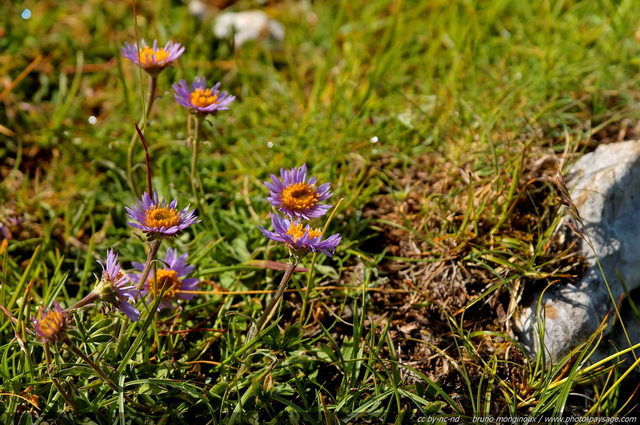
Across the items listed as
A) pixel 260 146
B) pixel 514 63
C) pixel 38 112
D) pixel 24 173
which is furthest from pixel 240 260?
pixel 514 63

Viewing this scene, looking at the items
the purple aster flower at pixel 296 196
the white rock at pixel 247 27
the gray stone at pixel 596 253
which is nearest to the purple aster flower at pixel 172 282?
the purple aster flower at pixel 296 196

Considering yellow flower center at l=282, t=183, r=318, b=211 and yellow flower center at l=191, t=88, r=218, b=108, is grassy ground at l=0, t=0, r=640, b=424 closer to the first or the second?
yellow flower center at l=191, t=88, r=218, b=108

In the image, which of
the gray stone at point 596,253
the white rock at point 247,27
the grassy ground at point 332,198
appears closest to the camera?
the grassy ground at point 332,198

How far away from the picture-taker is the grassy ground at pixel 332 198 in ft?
5.98

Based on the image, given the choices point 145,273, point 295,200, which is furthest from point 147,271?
point 295,200

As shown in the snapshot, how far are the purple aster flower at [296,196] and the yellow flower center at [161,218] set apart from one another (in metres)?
0.30

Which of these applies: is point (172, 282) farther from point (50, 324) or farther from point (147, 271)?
point (50, 324)

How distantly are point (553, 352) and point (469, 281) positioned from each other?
0.35 metres

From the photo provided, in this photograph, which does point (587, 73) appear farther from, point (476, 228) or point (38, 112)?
point (38, 112)

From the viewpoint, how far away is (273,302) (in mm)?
1737

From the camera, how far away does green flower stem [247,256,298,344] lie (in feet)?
5.49

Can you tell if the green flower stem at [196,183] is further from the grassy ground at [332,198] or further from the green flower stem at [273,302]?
the green flower stem at [273,302]

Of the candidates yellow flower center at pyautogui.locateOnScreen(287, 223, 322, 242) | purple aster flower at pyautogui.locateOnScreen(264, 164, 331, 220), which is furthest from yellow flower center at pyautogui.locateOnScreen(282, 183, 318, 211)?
yellow flower center at pyautogui.locateOnScreen(287, 223, 322, 242)

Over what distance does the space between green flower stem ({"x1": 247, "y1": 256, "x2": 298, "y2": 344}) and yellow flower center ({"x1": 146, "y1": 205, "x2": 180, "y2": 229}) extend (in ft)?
1.11
